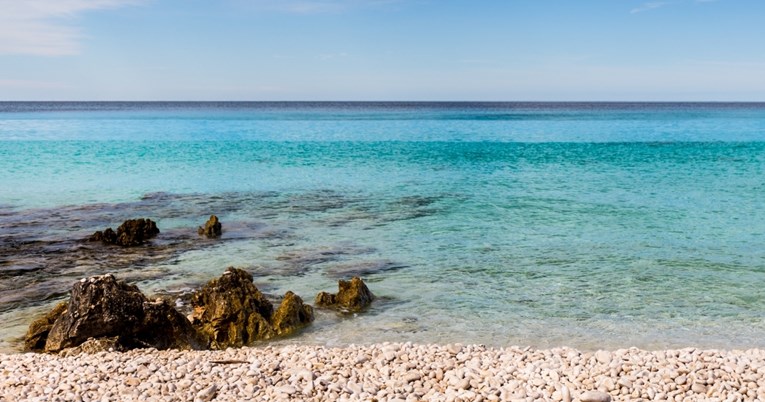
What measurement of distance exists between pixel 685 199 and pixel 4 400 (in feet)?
73.5

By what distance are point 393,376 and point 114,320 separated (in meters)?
4.09

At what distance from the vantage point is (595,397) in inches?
277

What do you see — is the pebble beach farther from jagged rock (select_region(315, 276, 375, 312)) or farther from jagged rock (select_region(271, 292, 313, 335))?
jagged rock (select_region(315, 276, 375, 312))

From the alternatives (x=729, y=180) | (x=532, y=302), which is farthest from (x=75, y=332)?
(x=729, y=180)

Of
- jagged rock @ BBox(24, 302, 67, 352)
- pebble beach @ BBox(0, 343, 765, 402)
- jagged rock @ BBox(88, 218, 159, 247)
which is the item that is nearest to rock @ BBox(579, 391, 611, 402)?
pebble beach @ BBox(0, 343, 765, 402)

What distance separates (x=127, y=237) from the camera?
655 inches

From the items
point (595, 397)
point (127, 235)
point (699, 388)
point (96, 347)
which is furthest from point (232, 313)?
point (127, 235)

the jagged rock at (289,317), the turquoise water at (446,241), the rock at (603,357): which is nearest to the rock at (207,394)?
the turquoise water at (446,241)

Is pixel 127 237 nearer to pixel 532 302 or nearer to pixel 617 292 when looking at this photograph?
pixel 532 302

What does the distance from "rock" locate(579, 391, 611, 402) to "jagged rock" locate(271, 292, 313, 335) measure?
199 inches

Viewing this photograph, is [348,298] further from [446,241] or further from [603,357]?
[446,241]

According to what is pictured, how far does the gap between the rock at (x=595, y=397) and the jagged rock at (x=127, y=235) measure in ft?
40.5

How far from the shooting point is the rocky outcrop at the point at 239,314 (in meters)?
10.6

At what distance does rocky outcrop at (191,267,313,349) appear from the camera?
1057cm
